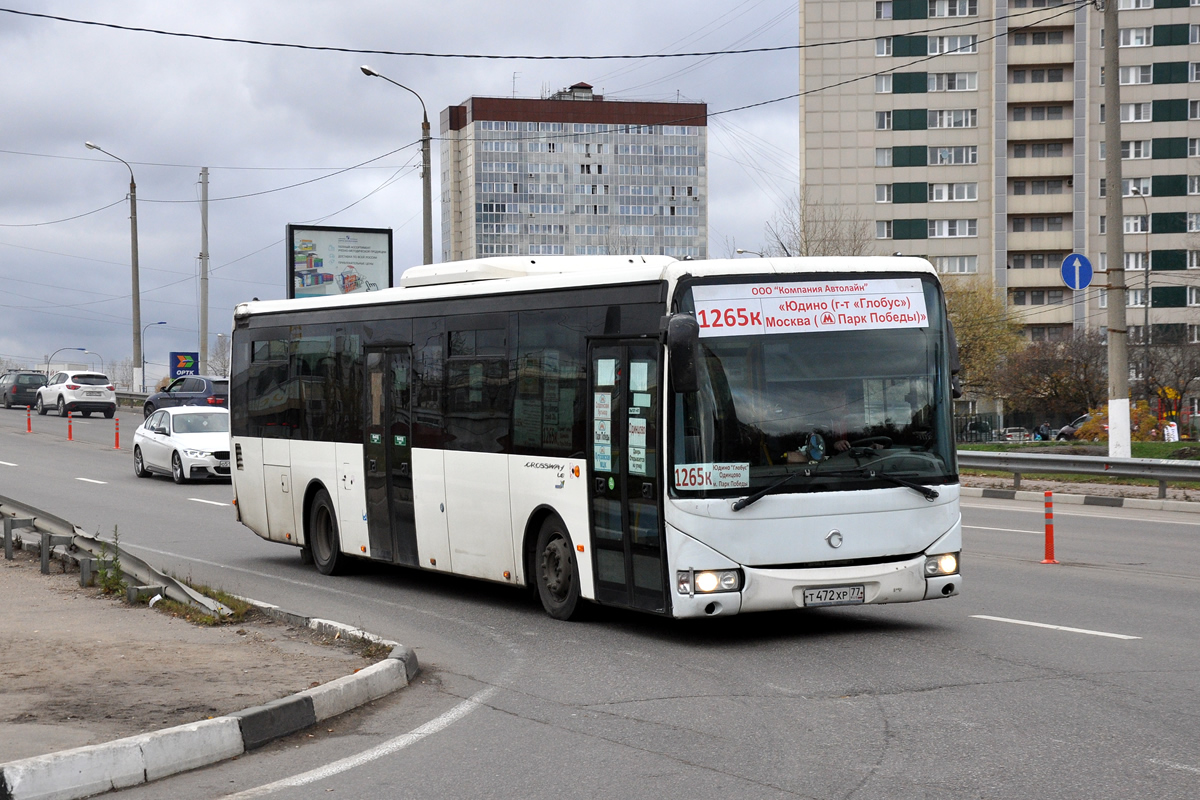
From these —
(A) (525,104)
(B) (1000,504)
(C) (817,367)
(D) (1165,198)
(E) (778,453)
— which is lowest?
(B) (1000,504)

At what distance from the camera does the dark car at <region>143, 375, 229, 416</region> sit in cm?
4644

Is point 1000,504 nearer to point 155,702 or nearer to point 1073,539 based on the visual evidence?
point 1073,539

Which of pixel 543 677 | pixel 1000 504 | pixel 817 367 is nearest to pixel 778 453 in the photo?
pixel 817 367

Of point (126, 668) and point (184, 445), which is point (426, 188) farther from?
point (126, 668)

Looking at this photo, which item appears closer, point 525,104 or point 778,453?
point 778,453

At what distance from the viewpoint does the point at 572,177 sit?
6688 inches

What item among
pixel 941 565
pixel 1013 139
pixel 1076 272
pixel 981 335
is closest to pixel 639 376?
pixel 941 565

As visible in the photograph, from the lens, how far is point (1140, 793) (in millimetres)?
5652

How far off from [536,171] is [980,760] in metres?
164

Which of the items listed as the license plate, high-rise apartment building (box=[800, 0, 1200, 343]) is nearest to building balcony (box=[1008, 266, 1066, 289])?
high-rise apartment building (box=[800, 0, 1200, 343])

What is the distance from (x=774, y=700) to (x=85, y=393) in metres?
51.3

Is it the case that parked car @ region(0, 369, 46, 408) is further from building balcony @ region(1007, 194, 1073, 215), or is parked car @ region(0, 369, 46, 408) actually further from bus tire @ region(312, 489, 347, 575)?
building balcony @ region(1007, 194, 1073, 215)

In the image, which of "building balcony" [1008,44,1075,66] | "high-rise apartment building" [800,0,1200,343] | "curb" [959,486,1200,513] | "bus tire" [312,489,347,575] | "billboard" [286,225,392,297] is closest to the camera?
"bus tire" [312,489,347,575]

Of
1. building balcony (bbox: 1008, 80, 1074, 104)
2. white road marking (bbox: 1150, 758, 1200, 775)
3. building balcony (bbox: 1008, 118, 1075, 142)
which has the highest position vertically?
building balcony (bbox: 1008, 80, 1074, 104)
